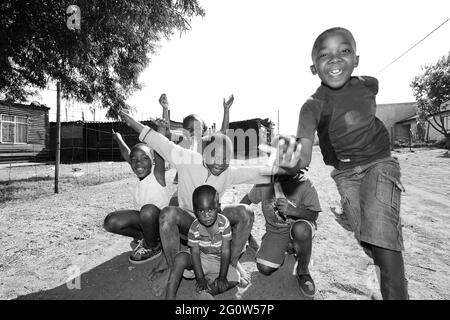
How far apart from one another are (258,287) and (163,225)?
1.02 m

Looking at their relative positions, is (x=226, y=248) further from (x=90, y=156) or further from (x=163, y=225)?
(x=90, y=156)

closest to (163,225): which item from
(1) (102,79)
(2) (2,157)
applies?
(1) (102,79)

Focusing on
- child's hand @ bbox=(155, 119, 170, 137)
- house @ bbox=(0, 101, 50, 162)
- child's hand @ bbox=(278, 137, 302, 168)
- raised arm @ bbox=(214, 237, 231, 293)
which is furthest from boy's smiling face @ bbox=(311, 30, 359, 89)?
house @ bbox=(0, 101, 50, 162)

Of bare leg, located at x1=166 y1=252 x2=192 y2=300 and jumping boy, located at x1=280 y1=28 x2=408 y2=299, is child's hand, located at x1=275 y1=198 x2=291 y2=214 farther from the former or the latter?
bare leg, located at x1=166 y1=252 x2=192 y2=300

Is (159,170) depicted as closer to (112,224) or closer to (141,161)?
(141,161)

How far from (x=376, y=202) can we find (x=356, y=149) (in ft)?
→ 1.24

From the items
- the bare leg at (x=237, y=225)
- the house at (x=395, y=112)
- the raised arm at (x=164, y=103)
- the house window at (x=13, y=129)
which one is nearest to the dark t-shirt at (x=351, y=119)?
the bare leg at (x=237, y=225)

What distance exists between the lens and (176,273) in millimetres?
2307

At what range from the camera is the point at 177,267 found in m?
2.31

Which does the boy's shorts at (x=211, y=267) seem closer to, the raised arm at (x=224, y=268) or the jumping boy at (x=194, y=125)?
the raised arm at (x=224, y=268)

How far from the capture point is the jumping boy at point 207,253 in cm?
233

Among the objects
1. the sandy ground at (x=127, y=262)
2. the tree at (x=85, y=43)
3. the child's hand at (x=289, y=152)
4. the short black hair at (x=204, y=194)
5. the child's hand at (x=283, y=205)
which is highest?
the tree at (x=85, y=43)

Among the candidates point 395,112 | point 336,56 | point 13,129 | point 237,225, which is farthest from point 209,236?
point 395,112

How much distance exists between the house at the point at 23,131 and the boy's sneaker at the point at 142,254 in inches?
743
